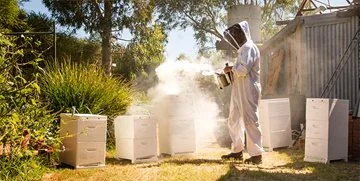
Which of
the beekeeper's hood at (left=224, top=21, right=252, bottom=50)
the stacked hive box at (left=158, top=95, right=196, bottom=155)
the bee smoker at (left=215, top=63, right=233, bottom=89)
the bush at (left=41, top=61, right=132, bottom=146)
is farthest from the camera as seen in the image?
the bush at (left=41, top=61, right=132, bottom=146)

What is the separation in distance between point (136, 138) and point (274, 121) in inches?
106

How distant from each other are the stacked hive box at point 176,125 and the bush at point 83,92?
3.59ft

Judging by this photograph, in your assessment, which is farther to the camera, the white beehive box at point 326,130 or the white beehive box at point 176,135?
the white beehive box at point 176,135

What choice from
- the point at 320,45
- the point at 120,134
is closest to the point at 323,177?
the point at 120,134

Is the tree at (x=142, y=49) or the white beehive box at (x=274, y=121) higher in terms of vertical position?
the tree at (x=142, y=49)

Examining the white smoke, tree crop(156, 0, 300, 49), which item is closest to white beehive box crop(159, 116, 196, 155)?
the white smoke

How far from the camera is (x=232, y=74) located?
633cm

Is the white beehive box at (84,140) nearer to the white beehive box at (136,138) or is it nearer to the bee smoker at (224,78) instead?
the white beehive box at (136,138)

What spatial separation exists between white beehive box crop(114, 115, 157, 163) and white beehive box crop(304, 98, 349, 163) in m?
→ 2.21

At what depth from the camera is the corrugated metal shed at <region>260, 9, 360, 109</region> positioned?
9148 millimetres

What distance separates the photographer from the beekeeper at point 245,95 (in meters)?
6.00

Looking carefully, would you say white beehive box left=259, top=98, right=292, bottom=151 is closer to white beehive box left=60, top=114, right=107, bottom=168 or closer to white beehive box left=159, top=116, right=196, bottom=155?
white beehive box left=159, top=116, right=196, bottom=155

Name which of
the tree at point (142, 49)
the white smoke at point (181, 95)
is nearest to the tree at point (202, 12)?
the tree at point (142, 49)

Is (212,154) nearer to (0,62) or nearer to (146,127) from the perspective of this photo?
(146,127)
